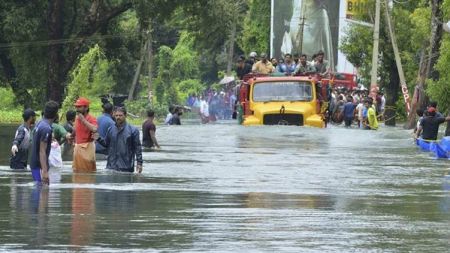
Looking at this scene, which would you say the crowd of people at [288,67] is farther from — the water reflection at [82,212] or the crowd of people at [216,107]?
the water reflection at [82,212]

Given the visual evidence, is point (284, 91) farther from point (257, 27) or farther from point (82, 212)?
point (257, 27)

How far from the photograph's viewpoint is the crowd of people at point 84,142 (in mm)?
18219

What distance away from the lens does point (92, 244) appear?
41.7 ft

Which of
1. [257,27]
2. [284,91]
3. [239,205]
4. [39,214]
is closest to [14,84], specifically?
[284,91]

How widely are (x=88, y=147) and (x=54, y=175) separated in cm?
74

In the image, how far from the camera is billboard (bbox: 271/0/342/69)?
3007 inches

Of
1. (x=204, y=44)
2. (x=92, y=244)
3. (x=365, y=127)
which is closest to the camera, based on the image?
(x=92, y=244)

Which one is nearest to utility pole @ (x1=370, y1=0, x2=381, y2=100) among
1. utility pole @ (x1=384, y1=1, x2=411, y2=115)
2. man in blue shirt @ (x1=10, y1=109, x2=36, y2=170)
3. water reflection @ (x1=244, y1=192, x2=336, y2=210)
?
utility pole @ (x1=384, y1=1, x2=411, y2=115)

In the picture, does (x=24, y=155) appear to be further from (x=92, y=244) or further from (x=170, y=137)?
(x=170, y=137)

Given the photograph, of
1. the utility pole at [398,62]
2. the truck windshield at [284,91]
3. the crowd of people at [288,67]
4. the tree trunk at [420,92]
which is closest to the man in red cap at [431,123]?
the truck windshield at [284,91]

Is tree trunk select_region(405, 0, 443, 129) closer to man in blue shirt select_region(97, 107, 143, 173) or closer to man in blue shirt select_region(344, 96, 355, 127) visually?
man in blue shirt select_region(344, 96, 355, 127)

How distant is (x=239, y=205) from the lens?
55.1 ft

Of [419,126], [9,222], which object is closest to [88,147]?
[9,222]

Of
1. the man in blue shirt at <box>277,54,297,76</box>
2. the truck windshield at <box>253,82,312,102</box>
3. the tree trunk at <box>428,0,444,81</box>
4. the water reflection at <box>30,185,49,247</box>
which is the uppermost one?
the tree trunk at <box>428,0,444,81</box>
